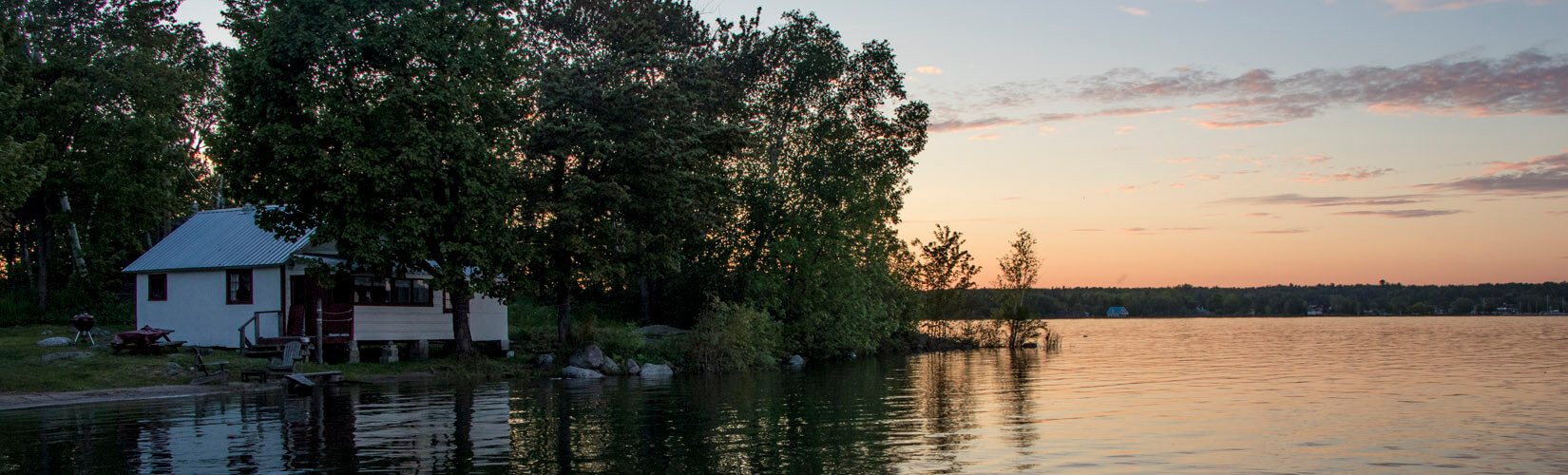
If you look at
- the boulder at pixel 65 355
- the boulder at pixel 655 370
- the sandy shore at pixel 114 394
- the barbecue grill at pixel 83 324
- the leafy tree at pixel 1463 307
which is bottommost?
the leafy tree at pixel 1463 307

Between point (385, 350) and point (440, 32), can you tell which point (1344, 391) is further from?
point (385, 350)

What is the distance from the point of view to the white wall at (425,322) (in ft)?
128

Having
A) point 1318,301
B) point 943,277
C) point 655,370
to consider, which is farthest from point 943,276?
point 1318,301

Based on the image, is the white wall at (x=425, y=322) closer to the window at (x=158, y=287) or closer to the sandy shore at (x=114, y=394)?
the sandy shore at (x=114, y=394)

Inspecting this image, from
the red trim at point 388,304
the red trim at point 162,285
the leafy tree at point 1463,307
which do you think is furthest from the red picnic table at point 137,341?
the leafy tree at point 1463,307

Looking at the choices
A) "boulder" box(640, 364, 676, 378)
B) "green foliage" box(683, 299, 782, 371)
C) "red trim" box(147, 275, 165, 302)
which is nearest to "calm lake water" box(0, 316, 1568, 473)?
"boulder" box(640, 364, 676, 378)

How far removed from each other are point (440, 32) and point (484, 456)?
21655 millimetres

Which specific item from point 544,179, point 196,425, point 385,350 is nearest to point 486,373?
point 385,350

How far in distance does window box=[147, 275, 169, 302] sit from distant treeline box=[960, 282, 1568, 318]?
5354 inches

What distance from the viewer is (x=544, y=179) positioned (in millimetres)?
39406

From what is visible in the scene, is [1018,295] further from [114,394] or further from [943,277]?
[114,394]

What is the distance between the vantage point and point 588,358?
40.5 meters

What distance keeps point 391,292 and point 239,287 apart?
540 centimetres

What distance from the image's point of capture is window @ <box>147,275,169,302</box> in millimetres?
41594
